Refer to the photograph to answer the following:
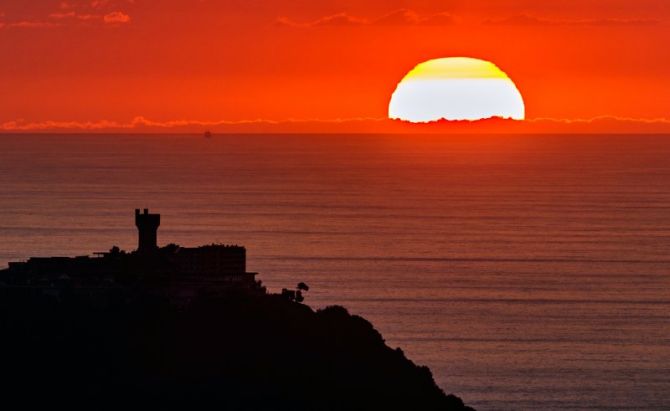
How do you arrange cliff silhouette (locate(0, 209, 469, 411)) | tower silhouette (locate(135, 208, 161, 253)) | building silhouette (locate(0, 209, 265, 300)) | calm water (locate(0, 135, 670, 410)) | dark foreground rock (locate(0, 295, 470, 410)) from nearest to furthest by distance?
dark foreground rock (locate(0, 295, 470, 410))
cliff silhouette (locate(0, 209, 469, 411))
building silhouette (locate(0, 209, 265, 300))
tower silhouette (locate(135, 208, 161, 253))
calm water (locate(0, 135, 670, 410))

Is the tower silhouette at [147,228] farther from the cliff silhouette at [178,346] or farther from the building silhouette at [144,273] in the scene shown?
the cliff silhouette at [178,346]

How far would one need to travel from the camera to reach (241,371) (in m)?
59.2

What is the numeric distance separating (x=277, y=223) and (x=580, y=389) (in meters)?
81.6

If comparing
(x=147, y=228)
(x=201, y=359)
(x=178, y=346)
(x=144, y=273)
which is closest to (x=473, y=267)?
(x=147, y=228)

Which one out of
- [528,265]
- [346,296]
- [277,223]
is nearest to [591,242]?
[528,265]

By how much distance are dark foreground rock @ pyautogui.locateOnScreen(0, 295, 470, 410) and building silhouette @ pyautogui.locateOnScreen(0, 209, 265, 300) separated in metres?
1.28

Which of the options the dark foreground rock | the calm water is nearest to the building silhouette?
the dark foreground rock

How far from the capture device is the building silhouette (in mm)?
66812

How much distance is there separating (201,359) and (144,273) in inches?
401

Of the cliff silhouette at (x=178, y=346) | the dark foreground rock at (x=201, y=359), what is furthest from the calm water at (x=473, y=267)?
the cliff silhouette at (x=178, y=346)

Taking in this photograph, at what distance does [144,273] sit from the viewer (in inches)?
2714

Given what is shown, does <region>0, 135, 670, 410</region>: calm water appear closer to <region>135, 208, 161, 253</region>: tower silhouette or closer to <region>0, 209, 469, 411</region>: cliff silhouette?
<region>0, 209, 469, 411</region>: cliff silhouette

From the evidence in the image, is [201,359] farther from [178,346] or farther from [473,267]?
[473,267]

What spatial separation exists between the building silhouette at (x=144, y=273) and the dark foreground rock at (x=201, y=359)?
4.21 feet
